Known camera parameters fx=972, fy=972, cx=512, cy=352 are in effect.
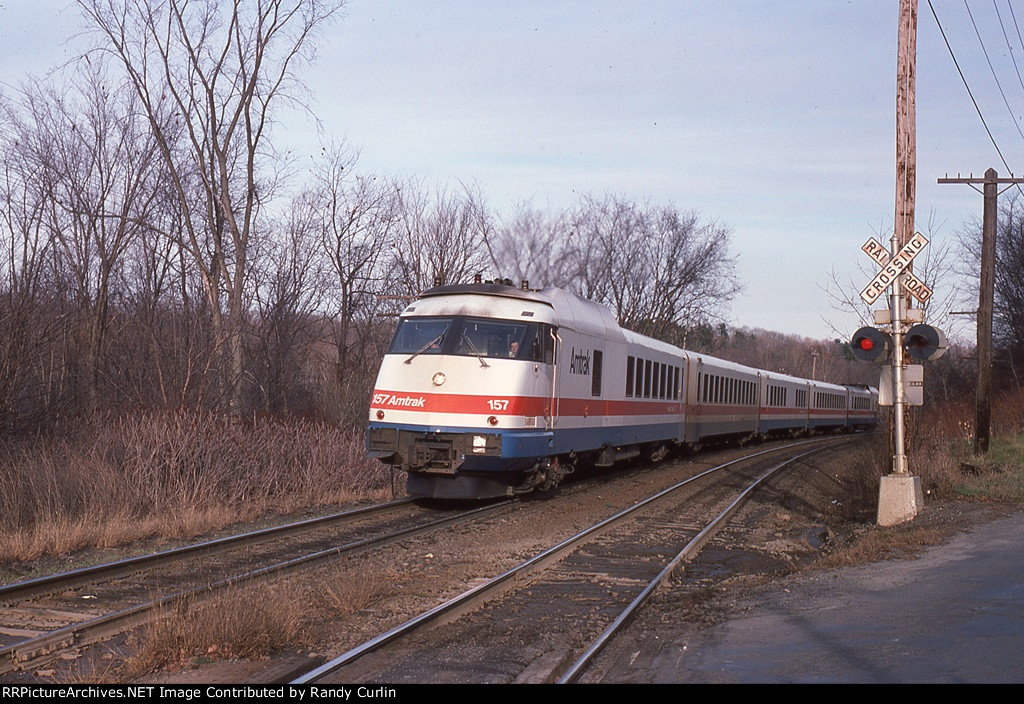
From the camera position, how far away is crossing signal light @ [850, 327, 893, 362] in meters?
13.4

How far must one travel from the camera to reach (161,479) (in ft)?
47.0

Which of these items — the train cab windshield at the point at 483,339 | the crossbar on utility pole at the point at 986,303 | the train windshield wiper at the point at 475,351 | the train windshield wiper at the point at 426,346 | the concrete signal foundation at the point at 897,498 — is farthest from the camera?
the crossbar on utility pole at the point at 986,303

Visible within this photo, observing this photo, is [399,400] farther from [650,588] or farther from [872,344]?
[872,344]

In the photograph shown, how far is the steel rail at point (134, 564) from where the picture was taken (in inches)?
318

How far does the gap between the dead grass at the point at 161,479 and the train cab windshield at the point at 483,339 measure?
9.76ft

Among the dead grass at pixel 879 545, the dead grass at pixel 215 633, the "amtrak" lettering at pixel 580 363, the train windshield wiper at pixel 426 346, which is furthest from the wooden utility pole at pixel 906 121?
the dead grass at pixel 215 633

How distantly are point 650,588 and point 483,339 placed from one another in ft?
20.2

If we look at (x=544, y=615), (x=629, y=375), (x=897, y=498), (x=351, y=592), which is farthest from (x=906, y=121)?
(x=351, y=592)

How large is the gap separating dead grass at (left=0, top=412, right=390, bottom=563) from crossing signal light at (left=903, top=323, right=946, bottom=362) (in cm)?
853

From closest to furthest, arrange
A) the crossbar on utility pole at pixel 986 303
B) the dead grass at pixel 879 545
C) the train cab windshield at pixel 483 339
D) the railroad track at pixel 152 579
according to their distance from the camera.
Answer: the railroad track at pixel 152 579 → the dead grass at pixel 879 545 → the train cab windshield at pixel 483 339 → the crossbar on utility pole at pixel 986 303

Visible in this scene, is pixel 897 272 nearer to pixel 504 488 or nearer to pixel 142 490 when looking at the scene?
pixel 504 488

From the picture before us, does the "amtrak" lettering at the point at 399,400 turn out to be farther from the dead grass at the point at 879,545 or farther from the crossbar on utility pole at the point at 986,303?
the crossbar on utility pole at the point at 986,303

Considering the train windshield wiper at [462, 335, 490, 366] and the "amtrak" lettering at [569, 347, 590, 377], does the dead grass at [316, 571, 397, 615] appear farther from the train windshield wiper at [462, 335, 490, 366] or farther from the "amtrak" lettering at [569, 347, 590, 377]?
the "amtrak" lettering at [569, 347, 590, 377]

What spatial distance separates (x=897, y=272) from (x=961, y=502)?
4084 mm
